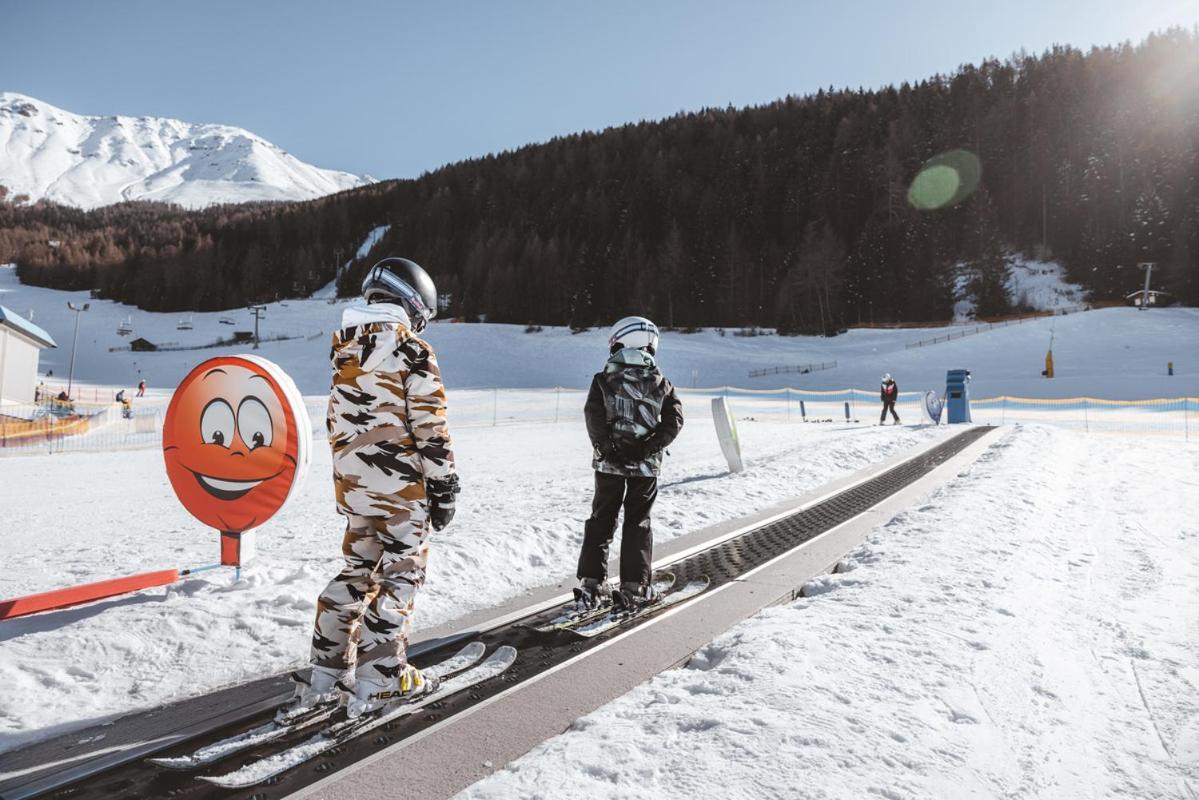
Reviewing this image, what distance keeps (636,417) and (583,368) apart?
48.1 metres

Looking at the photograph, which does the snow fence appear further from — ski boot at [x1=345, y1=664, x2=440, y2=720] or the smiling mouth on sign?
ski boot at [x1=345, y1=664, x2=440, y2=720]

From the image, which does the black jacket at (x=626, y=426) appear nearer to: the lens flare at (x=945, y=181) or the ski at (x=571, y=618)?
the ski at (x=571, y=618)

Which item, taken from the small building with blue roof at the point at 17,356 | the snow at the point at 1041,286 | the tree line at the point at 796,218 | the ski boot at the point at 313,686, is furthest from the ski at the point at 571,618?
the snow at the point at 1041,286

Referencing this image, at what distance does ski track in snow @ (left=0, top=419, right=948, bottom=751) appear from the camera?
3.12 metres

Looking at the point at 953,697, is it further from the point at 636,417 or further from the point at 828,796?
the point at 636,417

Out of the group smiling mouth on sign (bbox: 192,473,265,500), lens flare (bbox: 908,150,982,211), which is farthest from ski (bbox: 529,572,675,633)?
lens flare (bbox: 908,150,982,211)

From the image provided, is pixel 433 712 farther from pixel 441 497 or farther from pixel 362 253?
pixel 362 253

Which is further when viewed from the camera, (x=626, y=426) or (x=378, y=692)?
(x=626, y=426)

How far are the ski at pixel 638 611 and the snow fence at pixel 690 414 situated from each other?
722 inches

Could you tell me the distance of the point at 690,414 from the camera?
28312mm

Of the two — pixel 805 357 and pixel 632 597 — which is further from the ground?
pixel 805 357

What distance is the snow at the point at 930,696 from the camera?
2.20 meters

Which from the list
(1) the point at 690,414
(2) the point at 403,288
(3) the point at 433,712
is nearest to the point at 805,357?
(1) the point at 690,414

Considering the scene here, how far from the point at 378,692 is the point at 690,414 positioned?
26095 millimetres
